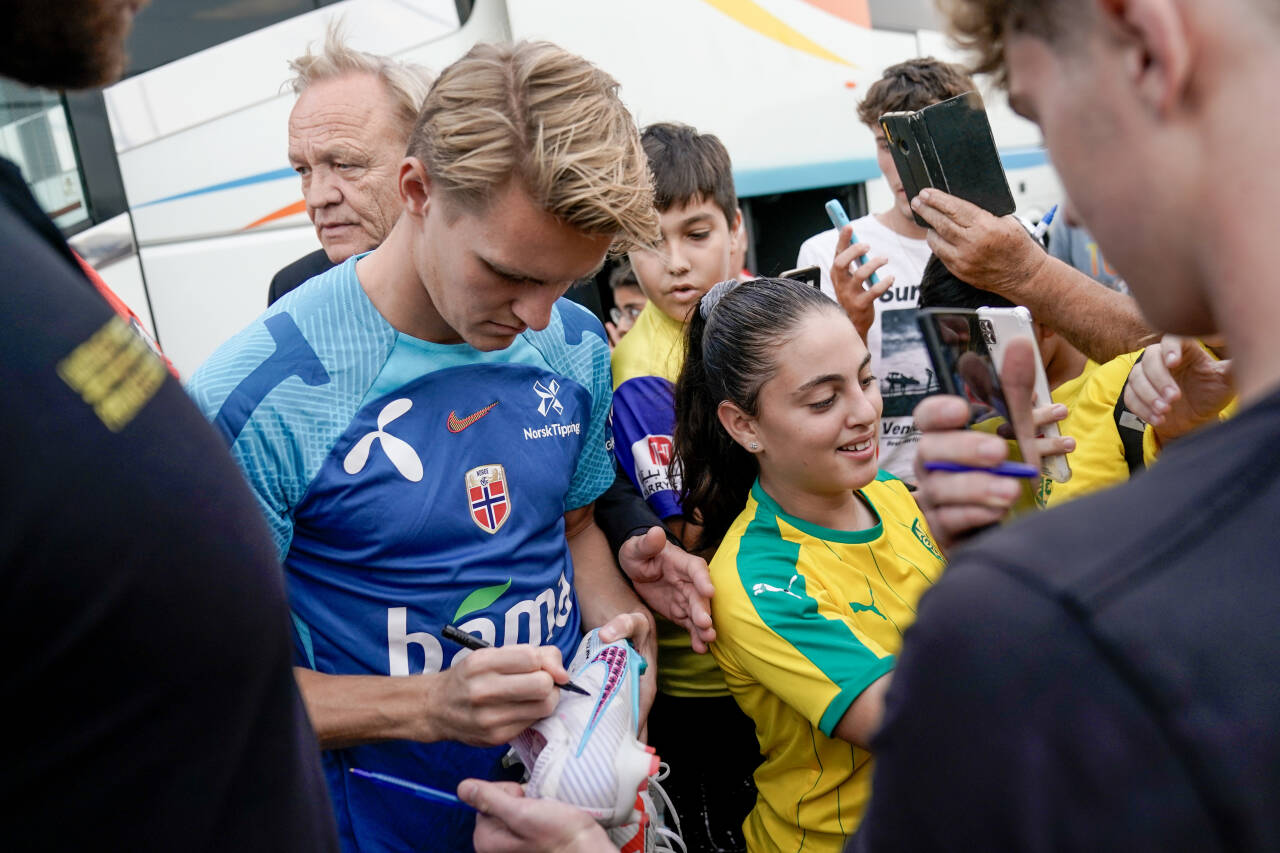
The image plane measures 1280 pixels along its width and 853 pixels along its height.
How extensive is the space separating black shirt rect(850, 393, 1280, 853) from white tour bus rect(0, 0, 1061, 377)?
4.03 meters

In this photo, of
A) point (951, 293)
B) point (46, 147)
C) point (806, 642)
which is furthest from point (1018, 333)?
point (46, 147)

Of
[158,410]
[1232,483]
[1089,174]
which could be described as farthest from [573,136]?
[1232,483]

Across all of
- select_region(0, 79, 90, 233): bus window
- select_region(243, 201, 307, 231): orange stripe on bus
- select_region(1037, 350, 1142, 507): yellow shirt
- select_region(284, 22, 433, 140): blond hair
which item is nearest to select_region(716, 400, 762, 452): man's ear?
select_region(1037, 350, 1142, 507): yellow shirt

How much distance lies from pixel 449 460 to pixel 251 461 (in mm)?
330

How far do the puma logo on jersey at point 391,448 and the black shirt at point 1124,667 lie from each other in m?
1.21

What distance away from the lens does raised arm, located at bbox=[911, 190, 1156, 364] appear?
8.00 feet

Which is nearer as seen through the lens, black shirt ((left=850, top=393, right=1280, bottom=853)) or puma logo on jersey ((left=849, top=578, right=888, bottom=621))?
black shirt ((left=850, top=393, right=1280, bottom=853))

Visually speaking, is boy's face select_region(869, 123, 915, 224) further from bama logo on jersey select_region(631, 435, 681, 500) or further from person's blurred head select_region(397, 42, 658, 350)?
person's blurred head select_region(397, 42, 658, 350)

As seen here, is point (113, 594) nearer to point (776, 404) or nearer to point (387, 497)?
point (387, 497)

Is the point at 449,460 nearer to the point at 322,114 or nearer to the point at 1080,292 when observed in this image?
the point at 322,114

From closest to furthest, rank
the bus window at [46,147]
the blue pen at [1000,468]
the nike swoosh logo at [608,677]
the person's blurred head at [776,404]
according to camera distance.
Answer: the blue pen at [1000,468] < the nike swoosh logo at [608,677] < the person's blurred head at [776,404] < the bus window at [46,147]

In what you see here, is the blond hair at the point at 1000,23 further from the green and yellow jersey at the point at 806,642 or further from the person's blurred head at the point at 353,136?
the person's blurred head at the point at 353,136

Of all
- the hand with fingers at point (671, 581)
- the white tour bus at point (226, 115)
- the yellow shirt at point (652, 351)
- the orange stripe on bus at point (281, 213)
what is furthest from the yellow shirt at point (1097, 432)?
the orange stripe on bus at point (281, 213)

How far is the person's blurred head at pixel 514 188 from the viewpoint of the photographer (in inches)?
65.2
